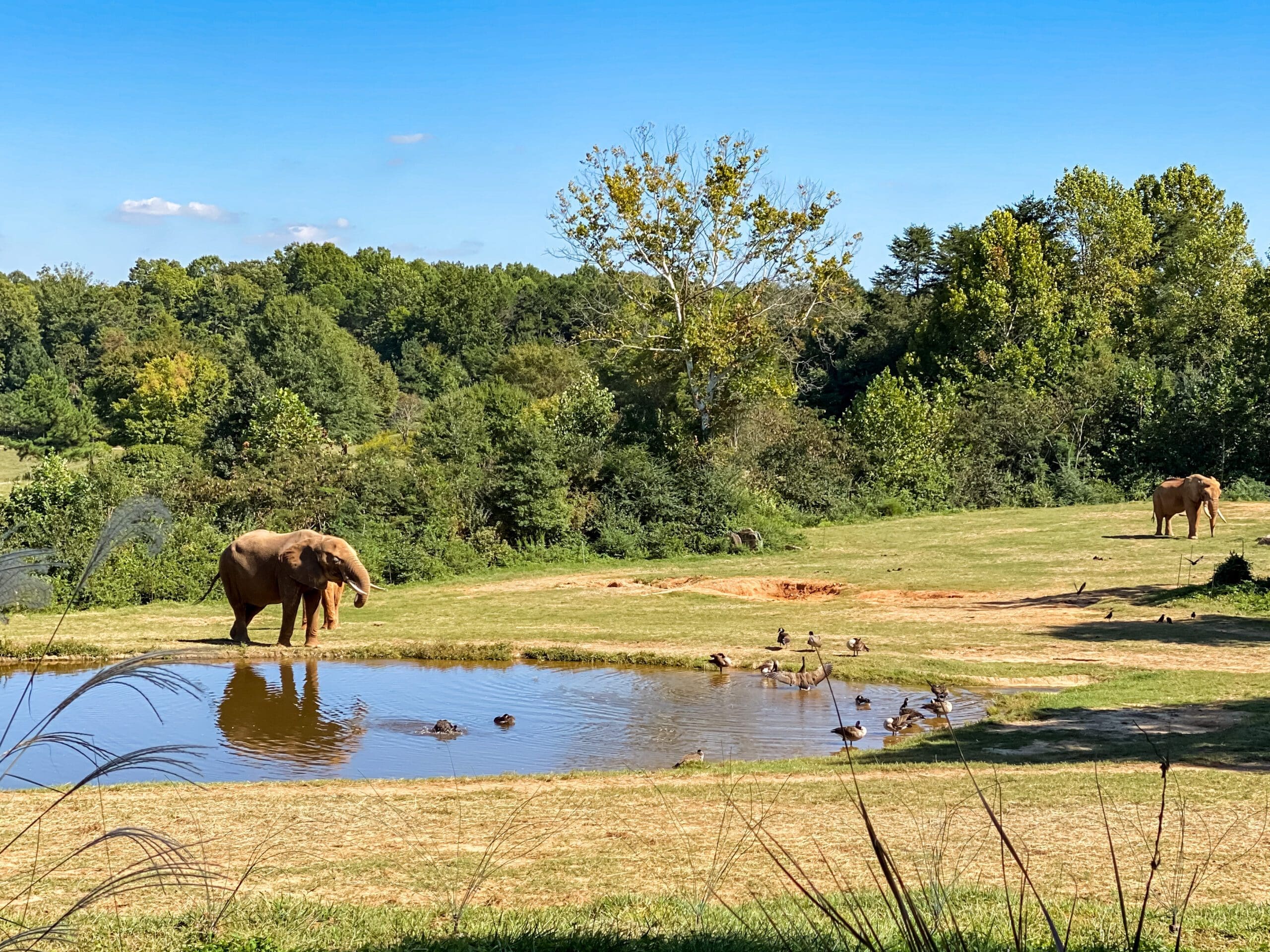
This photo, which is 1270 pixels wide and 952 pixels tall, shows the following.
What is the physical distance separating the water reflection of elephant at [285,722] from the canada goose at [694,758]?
3.86 m

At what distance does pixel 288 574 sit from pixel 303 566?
0.31 m

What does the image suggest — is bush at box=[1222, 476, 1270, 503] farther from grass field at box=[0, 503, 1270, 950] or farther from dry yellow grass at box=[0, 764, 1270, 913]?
dry yellow grass at box=[0, 764, 1270, 913]

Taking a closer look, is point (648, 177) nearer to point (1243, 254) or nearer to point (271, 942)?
point (271, 942)

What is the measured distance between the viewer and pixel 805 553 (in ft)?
107

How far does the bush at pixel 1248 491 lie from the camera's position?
3844cm

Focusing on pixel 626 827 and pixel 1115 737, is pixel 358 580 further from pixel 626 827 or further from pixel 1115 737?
pixel 1115 737

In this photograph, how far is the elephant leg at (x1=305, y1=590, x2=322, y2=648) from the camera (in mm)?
21000

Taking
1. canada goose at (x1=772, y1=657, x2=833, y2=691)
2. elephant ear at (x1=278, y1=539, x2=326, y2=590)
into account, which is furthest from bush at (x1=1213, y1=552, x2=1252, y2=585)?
elephant ear at (x1=278, y1=539, x2=326, y2=590)

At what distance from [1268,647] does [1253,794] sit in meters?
9.03

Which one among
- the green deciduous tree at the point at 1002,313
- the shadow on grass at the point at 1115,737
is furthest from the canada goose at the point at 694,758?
the green deciduous tree at the point at 1002,313

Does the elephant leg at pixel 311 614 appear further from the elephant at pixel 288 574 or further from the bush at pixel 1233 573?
the bush at pixel 1233 573

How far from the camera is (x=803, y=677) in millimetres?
17641

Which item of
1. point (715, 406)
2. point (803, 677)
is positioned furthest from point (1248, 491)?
point (803, 677)

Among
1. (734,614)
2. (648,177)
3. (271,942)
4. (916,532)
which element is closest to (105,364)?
(648,177)
